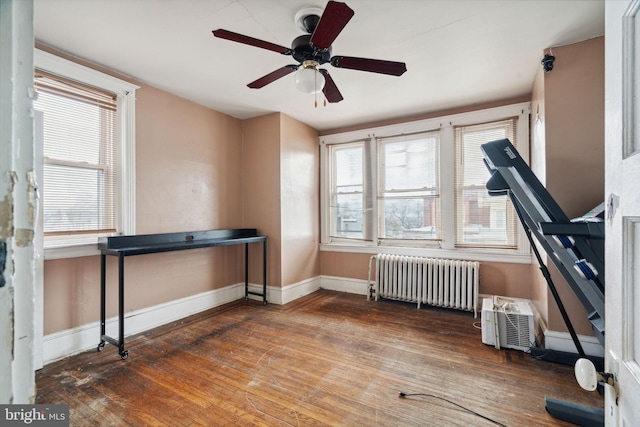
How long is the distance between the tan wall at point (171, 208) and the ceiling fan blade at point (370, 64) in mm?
2281

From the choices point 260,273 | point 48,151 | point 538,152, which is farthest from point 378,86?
point 48,151

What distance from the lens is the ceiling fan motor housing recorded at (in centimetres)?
200

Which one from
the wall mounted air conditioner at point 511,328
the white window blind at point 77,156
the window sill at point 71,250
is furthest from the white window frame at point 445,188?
the window sill at point 71,250

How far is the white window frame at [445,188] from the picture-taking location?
3490 millimetres

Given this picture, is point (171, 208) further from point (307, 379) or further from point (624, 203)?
point (624, 203)

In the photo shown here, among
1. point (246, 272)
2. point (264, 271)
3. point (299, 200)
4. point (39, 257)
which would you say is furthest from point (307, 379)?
point (299, 200)

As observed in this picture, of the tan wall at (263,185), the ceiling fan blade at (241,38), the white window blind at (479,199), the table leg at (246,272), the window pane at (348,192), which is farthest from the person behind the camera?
the window pane at (348,192)

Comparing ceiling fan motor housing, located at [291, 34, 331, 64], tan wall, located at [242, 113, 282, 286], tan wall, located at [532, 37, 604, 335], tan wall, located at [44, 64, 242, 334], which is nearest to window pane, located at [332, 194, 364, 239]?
tan wall, located at [242, 113, 282, 286]

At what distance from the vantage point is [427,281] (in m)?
3.86

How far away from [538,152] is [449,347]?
2.12m

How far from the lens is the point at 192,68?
112 inches

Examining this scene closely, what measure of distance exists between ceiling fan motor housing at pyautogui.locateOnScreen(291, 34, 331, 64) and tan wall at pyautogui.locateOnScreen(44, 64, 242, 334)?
6.72ft

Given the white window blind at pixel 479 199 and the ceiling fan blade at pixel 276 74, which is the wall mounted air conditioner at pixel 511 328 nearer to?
the white window blind at pixel 479 199

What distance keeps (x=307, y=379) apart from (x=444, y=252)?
2.57m
